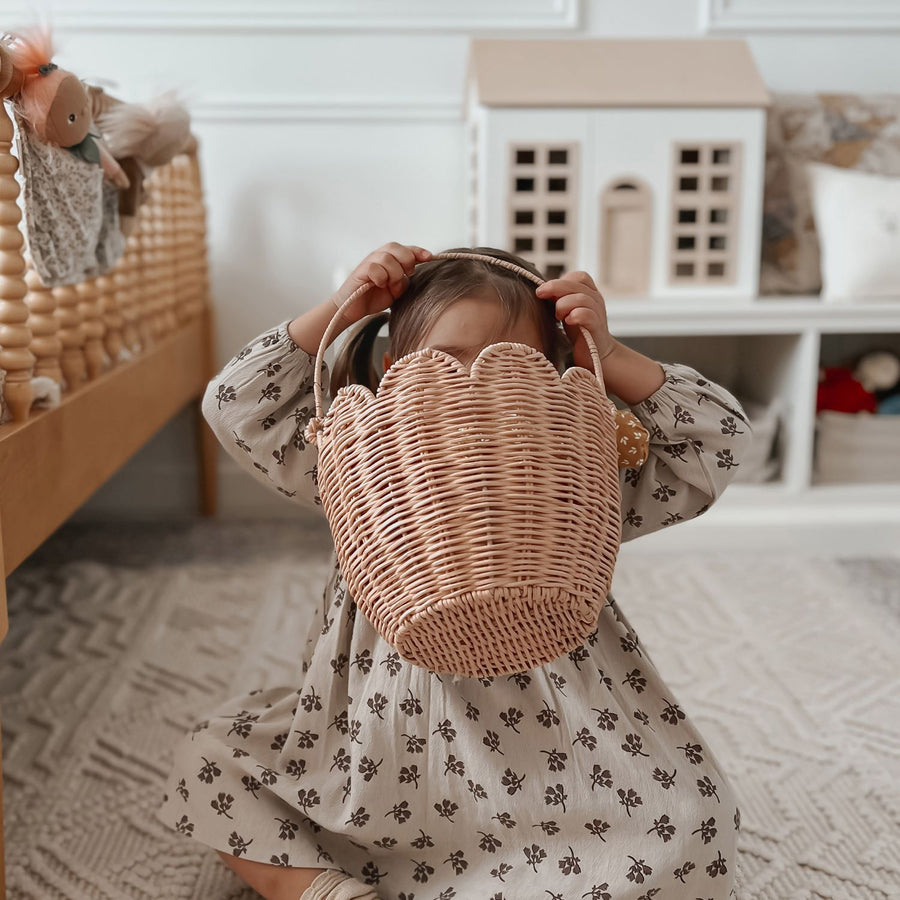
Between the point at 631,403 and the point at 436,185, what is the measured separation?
1314 mm

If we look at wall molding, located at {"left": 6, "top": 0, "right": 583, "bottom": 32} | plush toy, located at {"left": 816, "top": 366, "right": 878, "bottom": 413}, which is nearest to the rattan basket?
plush toy, located at {"left": 816, "top": 366, "right": 878, "bottom": 413}

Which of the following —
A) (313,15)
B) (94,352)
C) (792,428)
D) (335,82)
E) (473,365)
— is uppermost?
(313,15)

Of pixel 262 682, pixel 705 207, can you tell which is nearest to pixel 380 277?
pixel 262 682

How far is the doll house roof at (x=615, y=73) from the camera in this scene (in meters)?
1.67

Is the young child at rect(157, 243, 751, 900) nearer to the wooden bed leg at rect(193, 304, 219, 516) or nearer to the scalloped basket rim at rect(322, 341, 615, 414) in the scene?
the scalloped basket rim at rect(322, 341, 615, 414)

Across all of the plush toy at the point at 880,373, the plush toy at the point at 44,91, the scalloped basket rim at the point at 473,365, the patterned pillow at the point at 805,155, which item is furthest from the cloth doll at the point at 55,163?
the plush toy at the point at 880,373

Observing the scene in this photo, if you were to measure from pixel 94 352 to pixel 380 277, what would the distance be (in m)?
0.55

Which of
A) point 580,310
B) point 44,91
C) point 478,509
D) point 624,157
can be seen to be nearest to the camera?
point 478,509

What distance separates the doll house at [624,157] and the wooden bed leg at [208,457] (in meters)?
0.58

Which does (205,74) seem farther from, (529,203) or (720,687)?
(720,687)

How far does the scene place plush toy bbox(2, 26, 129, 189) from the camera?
0.81m

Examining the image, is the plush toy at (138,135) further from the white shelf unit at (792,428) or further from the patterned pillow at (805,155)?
the patterned pillow at (805,155)

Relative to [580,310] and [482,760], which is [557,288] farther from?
[482,760]

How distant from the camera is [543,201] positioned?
1.70 metres
